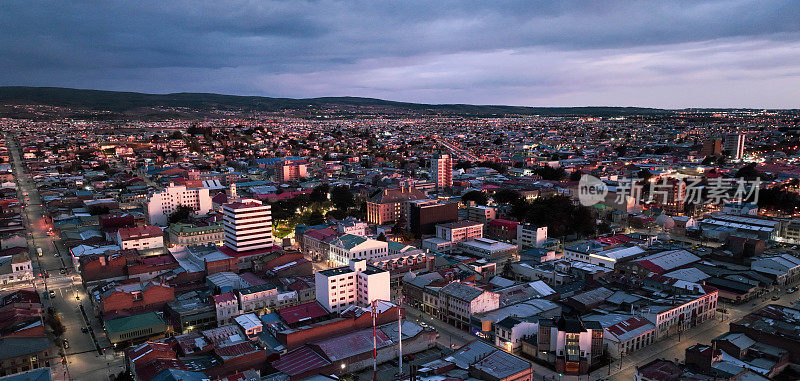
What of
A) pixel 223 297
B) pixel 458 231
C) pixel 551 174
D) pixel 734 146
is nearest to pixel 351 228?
pixel 458 231

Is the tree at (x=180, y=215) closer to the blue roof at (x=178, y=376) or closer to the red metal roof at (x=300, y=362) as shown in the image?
the red metal roof at (x=300, y=362)

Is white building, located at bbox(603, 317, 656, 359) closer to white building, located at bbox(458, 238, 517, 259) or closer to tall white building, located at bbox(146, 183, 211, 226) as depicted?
white building, located at bbox(458, 238, 517, 259)

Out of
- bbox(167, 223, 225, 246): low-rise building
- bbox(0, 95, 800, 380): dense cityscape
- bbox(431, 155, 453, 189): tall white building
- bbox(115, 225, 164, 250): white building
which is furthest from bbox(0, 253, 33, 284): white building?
bbox(431, 155, 453, 189): tall white building

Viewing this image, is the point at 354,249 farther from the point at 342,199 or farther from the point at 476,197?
the point at 476,197

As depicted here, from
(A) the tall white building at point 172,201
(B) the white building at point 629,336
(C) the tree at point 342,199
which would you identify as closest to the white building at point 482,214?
(C) the tree at point 342,199

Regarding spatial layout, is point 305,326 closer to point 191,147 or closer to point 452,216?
point 452,216

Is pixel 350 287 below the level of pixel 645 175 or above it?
below
